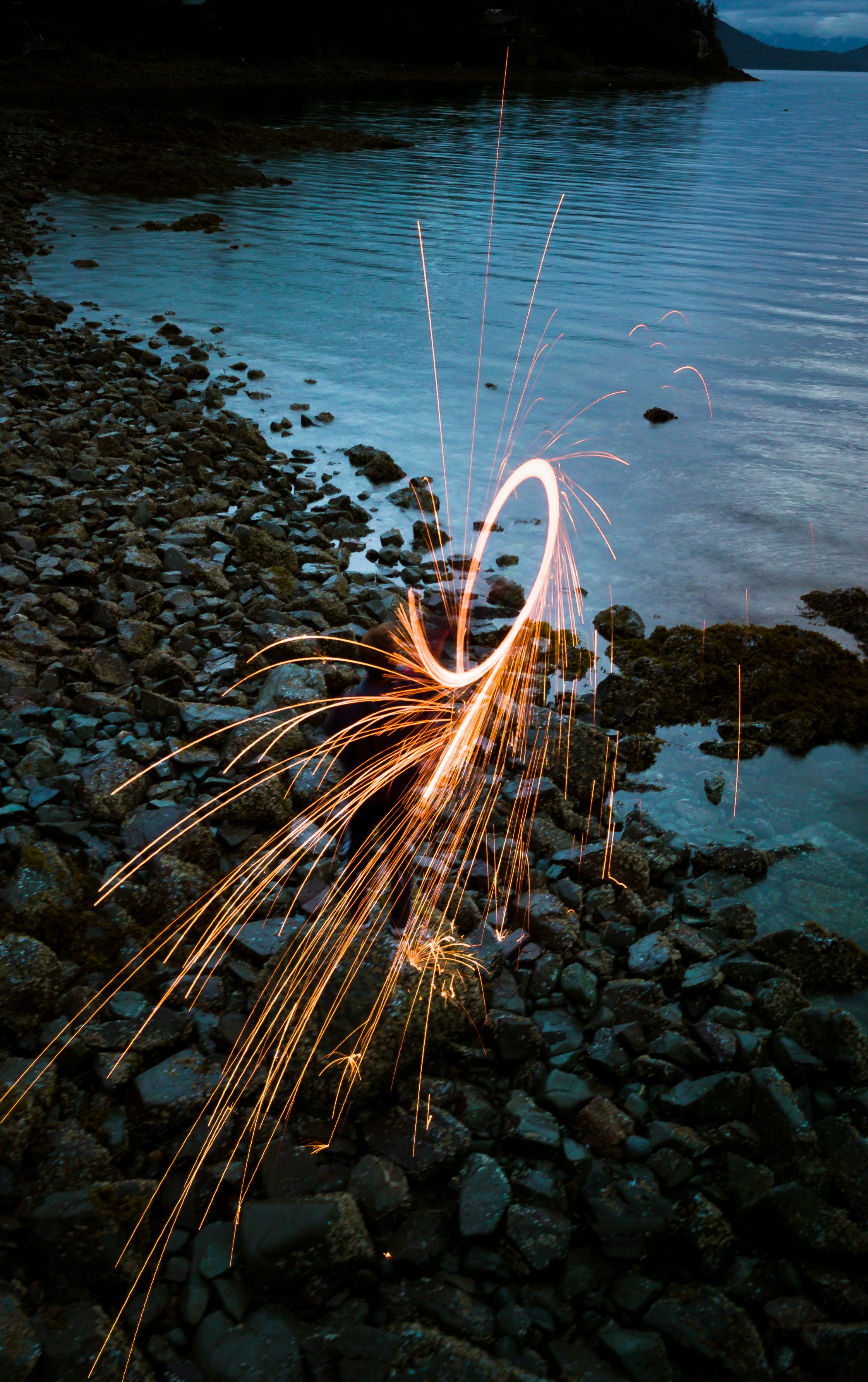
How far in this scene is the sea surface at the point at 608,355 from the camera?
624cm

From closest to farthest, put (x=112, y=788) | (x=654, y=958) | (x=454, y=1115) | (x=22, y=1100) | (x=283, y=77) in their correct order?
1. (x=22, y=1100)
2. (x=454, y=1115)
3. (x=654, y=958)
4. (x=112, y=788)
5. (x=283, y=77)

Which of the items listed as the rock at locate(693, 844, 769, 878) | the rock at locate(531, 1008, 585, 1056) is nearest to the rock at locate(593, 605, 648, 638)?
the rock at locate(693, 844, 769, 878)

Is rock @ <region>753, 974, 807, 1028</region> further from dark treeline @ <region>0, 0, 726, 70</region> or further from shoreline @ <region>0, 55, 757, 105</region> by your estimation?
dark treeline @ <region>0, 0, 726, 70</region>

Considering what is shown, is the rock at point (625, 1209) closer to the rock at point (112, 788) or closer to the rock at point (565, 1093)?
the rock at point (565, 1093)

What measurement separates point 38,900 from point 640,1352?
2.39m

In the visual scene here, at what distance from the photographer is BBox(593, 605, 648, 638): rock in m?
5.75

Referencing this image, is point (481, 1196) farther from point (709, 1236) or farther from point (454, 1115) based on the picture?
point (709, 1236)

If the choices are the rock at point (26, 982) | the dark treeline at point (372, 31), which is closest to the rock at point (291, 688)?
the rock at point (26, 982)

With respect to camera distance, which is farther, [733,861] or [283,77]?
[283,77]

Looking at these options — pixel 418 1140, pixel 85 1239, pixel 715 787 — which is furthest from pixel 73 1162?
pixel 715 787

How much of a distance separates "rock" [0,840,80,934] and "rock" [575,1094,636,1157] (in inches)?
70.7

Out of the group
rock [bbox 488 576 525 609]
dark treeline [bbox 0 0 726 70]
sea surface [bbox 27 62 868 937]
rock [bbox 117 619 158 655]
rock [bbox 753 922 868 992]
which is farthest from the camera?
dark treeline [bbox 0 0 726 70]

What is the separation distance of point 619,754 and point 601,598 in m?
1.80

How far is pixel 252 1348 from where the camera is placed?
2.17m
